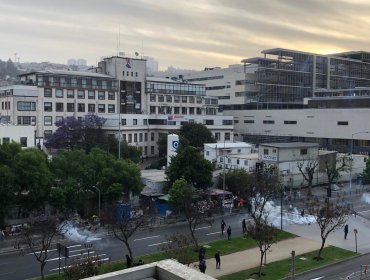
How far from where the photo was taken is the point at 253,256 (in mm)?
29938

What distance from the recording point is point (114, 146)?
221ft

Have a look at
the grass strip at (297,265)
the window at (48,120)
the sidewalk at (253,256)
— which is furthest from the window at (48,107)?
the grass strip at (297,265)

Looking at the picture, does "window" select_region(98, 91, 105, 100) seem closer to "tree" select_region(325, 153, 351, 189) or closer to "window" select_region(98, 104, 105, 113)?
"window" select_region(98, 104, 105, 113)

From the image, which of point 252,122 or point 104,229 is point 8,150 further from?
point 252,122

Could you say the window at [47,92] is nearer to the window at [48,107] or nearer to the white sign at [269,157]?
the window at [48,107]

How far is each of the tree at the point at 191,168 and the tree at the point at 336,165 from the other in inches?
674

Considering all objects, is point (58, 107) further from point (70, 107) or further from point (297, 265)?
point (297, 265)

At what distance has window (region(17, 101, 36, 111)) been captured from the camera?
7512 cm

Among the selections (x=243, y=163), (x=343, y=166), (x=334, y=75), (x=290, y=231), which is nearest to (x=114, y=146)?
(x=243, y=163)

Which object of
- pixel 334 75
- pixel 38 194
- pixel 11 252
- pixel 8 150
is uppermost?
pixel 334 75

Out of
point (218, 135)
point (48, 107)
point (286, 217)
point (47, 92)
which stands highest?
point (47, 92)

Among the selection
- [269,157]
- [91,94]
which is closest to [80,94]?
[91,94]

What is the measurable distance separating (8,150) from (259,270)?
835 inches

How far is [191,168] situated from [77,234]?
13616 mm
